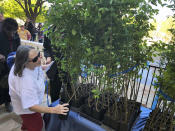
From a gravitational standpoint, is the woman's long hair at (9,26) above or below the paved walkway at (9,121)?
above

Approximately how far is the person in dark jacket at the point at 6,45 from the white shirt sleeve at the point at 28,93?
120 cm

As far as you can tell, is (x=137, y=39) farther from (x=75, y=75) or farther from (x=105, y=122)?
(x=105, y=122)

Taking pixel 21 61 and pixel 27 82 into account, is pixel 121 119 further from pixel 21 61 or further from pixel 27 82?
pixel 21 61

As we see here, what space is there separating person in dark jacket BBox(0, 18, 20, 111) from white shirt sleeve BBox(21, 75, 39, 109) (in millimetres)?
1203

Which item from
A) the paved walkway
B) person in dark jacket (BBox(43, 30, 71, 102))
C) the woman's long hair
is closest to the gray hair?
person in dark jacket (BBox(43, 30, 71, 102))

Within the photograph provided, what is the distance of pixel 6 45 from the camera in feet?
8.56

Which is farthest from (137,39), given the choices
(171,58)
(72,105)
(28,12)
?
(28,12)

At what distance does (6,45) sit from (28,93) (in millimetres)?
1629

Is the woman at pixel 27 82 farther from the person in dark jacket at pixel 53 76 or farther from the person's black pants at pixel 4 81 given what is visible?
the person's black pants at pixel 4 81

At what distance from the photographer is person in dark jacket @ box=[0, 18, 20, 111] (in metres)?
2.40

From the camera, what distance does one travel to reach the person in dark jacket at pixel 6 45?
2.40m

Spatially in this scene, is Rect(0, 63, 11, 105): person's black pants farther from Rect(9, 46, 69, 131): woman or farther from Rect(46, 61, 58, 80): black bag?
Rect(9, 46, 69, 131): woman

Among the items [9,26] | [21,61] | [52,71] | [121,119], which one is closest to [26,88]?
[21,61]

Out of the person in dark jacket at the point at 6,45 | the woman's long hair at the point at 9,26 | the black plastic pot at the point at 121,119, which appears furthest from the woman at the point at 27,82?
the woman's long hair at the point at 9,26
